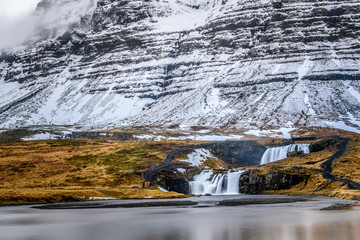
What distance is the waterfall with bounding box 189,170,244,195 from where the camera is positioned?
12500cm

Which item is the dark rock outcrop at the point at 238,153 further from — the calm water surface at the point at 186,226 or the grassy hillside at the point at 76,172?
the calm water surface at the point at 186,226

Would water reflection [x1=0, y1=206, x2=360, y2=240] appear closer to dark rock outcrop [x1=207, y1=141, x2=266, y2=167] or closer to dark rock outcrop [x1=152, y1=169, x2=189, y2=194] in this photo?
dark rock outcrop [x1=152, y1=169, x2=189, y2=194]

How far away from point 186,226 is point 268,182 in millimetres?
74168

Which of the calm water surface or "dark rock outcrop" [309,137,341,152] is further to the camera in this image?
"dark rock outcrop" [309,137,341,152]

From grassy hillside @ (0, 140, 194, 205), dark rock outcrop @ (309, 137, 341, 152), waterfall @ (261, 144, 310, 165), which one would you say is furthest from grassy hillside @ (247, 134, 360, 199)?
grassy hillside @ (0, 140, 194, 205)

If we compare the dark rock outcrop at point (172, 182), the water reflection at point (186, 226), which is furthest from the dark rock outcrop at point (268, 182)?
the water reflection at point (186, 226)

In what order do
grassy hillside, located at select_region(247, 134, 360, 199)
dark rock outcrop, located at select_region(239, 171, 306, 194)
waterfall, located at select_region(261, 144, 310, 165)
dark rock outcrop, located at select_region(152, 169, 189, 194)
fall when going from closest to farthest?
grassy hillside, located at select_region(247, 134, 360, 199) < dark rock outcrop, located at select_region(239, 171, 306, 194) < dark rock outcrop, located at select_region(152, 169, 189, 194) < waterfall, located at select_region(261, 144, 310, 165)

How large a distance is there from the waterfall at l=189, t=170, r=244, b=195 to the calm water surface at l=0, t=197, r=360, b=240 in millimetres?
61295

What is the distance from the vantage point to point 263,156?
173375mm

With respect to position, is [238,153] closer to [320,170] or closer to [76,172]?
[320,170]

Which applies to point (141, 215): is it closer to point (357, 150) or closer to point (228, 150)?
point (357, 150)

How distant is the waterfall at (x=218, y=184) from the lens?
12500 centimetres

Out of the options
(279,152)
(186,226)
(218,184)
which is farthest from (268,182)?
(186,226)

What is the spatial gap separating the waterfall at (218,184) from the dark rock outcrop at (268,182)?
300 cm
